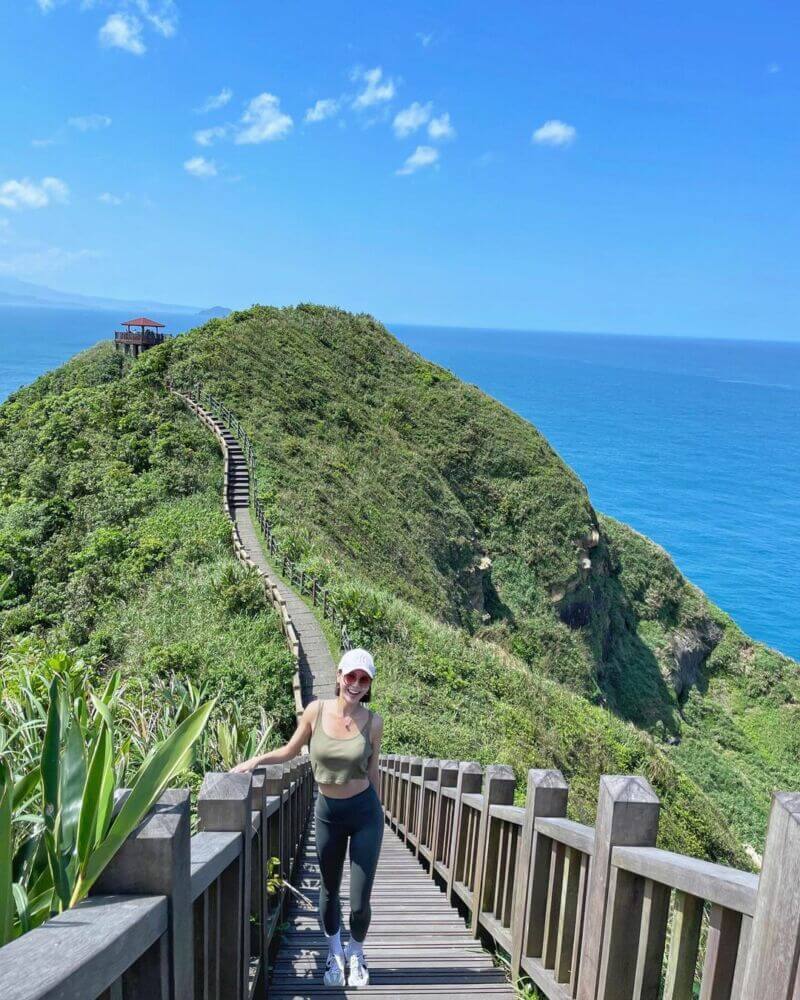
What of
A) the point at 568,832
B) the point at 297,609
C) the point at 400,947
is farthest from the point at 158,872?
the point at 297,609

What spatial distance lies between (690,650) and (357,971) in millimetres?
45282

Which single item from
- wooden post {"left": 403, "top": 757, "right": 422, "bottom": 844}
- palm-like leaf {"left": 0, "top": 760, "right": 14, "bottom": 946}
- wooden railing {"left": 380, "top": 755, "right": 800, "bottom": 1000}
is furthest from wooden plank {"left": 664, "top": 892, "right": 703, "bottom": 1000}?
wooden post {"left": 403, "top": 757, "right": 422, "bottom": 844}

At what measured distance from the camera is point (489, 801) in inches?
206

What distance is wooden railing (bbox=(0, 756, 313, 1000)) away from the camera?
1.59m

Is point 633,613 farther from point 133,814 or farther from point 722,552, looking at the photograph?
point 722,552

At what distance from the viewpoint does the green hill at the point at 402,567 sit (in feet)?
60.2

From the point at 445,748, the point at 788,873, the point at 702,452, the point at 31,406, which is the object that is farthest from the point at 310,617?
the point at 702,452

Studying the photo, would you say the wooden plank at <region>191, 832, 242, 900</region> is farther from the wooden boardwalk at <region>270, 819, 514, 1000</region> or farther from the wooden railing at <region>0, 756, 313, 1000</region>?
the wooden boardwalk at <region>270, 819, 514, 1000</region>

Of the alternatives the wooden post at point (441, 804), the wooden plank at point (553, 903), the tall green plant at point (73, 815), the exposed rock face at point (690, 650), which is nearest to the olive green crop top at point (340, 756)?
the wooden plank at point (553, 903)

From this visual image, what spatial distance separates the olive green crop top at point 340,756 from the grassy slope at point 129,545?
982cm

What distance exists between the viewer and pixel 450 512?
38781mm

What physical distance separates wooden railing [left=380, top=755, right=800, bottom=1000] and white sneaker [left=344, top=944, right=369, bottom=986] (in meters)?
0.79

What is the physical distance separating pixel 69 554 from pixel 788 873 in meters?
24.1

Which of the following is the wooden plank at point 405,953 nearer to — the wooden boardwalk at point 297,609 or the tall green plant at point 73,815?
the tall green plant at point 73,815
